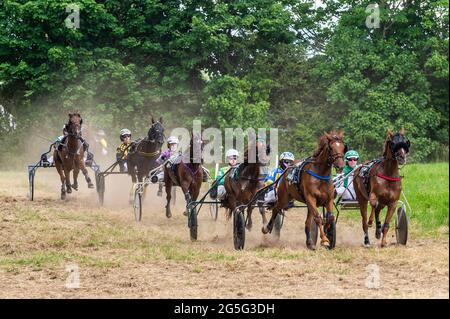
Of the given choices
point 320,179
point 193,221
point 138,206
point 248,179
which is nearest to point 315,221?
point 320,179

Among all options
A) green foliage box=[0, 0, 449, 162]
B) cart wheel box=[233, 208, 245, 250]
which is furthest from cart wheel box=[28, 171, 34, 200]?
green foliage box=[0, 0, 449, 162]

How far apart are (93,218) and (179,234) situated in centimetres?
277

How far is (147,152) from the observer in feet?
68.9

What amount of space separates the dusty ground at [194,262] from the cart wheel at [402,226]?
144mm

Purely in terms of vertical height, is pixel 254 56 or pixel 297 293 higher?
pixel 254 56

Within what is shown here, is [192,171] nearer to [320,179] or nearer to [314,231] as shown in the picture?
[314,231]

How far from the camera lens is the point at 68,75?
36094mm

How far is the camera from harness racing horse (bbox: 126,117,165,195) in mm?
20750

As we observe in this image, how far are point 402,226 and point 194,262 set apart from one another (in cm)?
350

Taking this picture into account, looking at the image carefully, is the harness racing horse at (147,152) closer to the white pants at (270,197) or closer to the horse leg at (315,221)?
the white pants at (270,197)

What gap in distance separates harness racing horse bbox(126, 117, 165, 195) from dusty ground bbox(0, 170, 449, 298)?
2.60 meters

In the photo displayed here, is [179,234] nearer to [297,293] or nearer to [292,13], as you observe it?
[297,293]

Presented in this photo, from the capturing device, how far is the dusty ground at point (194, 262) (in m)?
10.3

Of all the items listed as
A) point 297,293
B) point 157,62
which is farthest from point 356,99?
point 297,293
